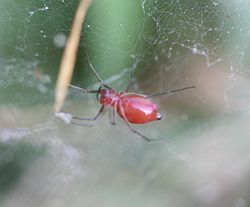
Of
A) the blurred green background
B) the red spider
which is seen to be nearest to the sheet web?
the blurred green background

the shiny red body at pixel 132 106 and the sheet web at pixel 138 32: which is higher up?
the sheet web at pixel 138 32

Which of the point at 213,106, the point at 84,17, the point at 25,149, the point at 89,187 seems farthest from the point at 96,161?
the point at 84,17

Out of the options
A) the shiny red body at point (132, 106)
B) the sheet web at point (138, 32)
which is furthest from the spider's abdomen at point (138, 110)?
the sheet web at point (138, 32)

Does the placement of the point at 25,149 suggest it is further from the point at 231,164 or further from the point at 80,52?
the point at 231,164

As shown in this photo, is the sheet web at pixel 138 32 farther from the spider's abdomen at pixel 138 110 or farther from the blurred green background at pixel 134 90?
the spider's abdomen at pixel 138 110

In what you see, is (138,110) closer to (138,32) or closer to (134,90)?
(138,32)

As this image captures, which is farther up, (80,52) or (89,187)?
(80,52)
